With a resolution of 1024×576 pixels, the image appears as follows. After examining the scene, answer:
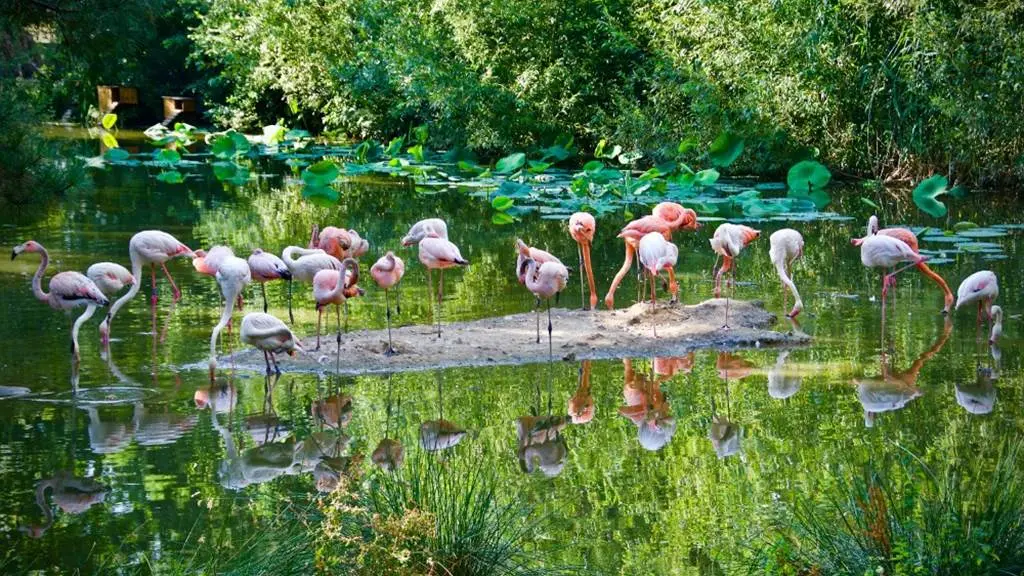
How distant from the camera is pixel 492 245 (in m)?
14.6

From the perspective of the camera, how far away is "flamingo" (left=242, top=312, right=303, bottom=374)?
25.6 feet

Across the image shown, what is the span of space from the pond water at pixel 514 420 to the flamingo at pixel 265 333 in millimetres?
307

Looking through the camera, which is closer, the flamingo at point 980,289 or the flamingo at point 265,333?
the flamingo at point 265,333

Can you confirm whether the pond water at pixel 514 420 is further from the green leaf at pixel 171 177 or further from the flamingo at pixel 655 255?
the green leaf at pixel 171 177

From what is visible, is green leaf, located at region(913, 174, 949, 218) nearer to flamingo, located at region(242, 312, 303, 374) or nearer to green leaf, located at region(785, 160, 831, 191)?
green leaf, located at region(785, 160, 831, 191)

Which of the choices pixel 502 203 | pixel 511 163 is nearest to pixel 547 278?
pixel 502 203

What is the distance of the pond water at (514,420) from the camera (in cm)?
551

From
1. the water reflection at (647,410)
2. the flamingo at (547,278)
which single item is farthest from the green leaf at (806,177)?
the water reflection at (647,410)

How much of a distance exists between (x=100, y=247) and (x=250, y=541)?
960cm

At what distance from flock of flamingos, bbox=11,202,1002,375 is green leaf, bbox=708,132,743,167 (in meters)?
9.82

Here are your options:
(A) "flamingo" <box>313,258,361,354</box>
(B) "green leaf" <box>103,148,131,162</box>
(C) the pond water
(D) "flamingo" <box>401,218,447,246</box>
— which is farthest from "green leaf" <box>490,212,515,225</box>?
(B) "green leaf" <box>103,148,131,162</box>

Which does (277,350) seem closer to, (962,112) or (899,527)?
(899,527)

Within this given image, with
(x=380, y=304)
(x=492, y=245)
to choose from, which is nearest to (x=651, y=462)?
(x=380, y=304)

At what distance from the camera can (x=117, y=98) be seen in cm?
3553
